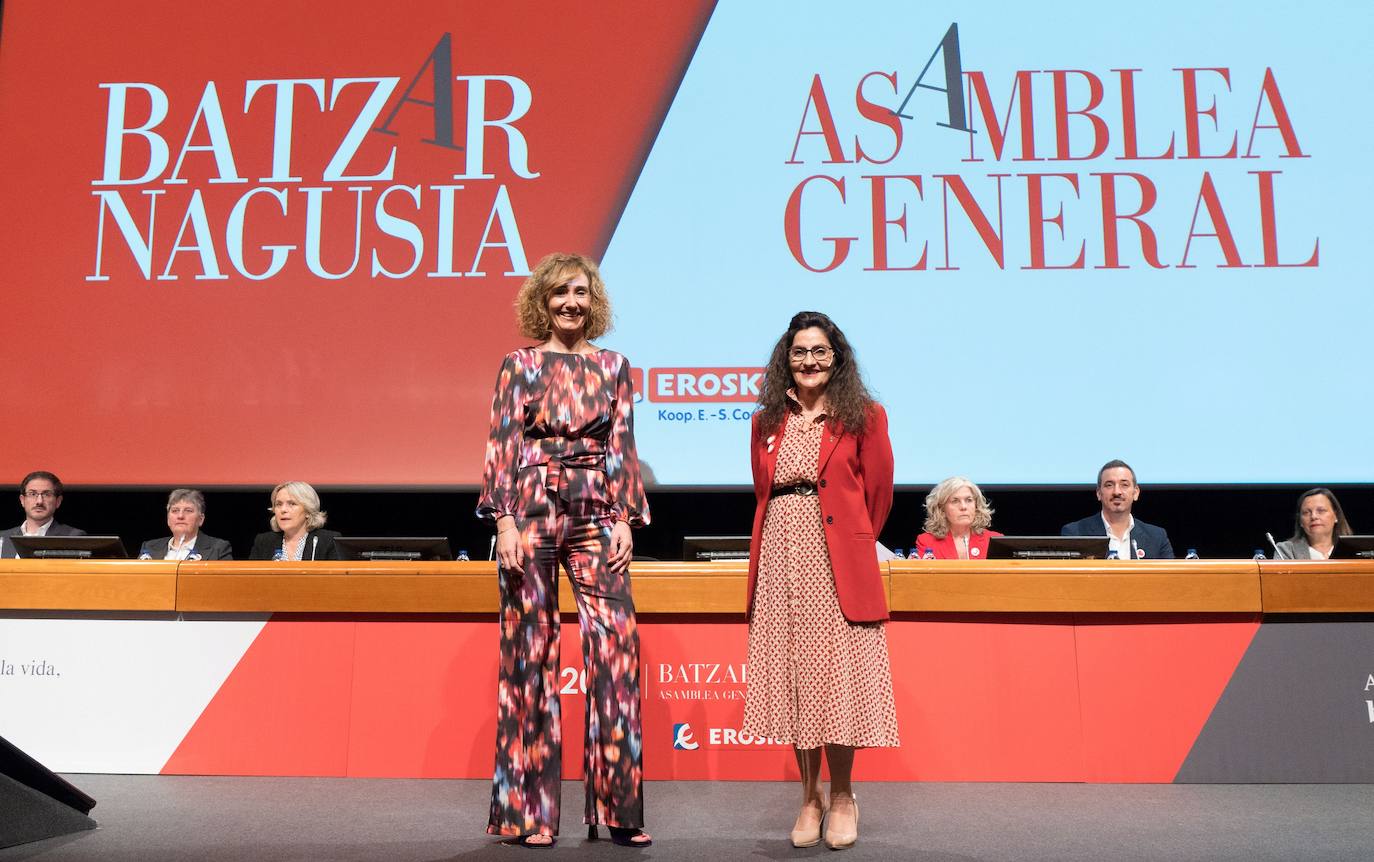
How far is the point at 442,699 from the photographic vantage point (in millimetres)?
3074

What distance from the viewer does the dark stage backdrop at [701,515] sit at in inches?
206

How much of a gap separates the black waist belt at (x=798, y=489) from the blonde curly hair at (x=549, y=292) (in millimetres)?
566

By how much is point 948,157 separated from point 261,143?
2996 mm

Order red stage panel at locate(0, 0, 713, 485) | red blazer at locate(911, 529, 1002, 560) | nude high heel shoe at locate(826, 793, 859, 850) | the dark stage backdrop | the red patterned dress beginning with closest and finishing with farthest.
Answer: nude high heel shoe at locate(826, 793, 859, 850) < the red patterned dress < red blazer at locate(911, 529, 1002, 560) < red stage panel at locate(0, 0, 713, 485) < the dark stage backdrop

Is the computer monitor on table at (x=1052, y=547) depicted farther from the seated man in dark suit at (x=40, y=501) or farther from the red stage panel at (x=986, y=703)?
the seated man in dark suit at (x=40, y=501)

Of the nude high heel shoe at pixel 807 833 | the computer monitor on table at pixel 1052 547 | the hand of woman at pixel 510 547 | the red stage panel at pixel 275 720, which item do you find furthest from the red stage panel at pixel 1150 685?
the red stage panel at pixel 275 720

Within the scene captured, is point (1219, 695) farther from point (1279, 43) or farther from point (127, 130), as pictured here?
point (127, 130)

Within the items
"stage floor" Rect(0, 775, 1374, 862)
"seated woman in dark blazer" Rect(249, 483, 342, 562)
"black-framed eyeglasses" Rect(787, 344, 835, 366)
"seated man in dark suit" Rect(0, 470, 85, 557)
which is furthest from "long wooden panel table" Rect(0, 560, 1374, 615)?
"seated man in dark suit" Rect(0, 470, 85, 557)

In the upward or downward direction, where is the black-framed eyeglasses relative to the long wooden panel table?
upward

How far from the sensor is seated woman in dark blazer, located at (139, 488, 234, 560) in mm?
4285

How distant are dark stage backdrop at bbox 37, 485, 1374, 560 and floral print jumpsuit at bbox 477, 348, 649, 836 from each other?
2.72m

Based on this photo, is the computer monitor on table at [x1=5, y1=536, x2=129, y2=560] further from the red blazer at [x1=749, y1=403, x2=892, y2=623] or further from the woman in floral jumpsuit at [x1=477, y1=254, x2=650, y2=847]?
the red blazer at [x1=749, y1=403, x2=892, y2=623]

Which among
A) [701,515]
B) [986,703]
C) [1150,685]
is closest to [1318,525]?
[1150,685]

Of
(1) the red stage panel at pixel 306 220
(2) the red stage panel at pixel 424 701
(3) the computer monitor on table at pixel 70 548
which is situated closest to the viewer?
(2) the red stage panel at pixel 424 701
